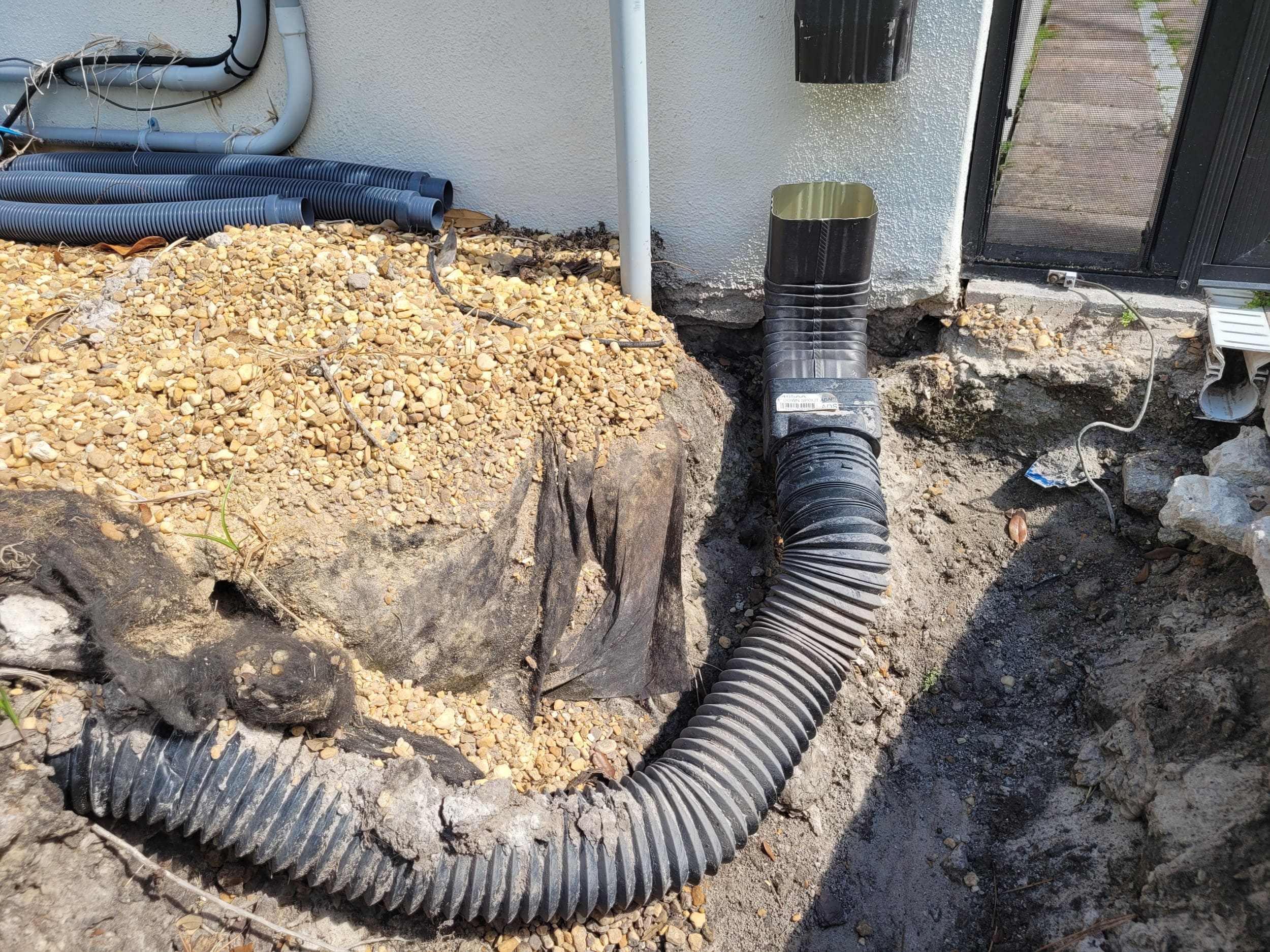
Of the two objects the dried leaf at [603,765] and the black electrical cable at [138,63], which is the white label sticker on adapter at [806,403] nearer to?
the dried leaf at [603,765]

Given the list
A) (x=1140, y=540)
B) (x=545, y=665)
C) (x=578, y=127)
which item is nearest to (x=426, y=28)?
(x=578, y=127)

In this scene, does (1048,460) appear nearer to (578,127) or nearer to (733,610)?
(733,610)

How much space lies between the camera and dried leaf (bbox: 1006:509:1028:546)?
350cm

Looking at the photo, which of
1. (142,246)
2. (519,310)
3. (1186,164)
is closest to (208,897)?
(519,310)

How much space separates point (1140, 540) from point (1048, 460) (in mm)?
458

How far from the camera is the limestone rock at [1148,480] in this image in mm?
3314

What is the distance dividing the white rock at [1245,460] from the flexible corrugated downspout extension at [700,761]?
3.89 feet

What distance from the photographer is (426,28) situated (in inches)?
143

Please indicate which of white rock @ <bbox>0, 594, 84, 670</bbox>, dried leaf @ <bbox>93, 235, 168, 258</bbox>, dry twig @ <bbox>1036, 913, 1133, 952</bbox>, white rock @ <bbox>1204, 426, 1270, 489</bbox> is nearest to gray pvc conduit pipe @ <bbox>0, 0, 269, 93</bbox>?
dried leaf @ <bbox>93, 235, 168, 258</bbox>

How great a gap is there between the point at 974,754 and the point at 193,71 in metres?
4.42

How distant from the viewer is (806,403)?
11.0 feet

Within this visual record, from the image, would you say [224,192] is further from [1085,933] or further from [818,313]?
[1085,933]

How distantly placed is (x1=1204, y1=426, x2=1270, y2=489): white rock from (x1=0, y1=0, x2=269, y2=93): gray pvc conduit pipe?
4246 mm

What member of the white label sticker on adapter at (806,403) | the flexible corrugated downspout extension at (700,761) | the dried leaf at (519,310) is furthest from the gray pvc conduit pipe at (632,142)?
the white label sticker on adapter at (806,403)
